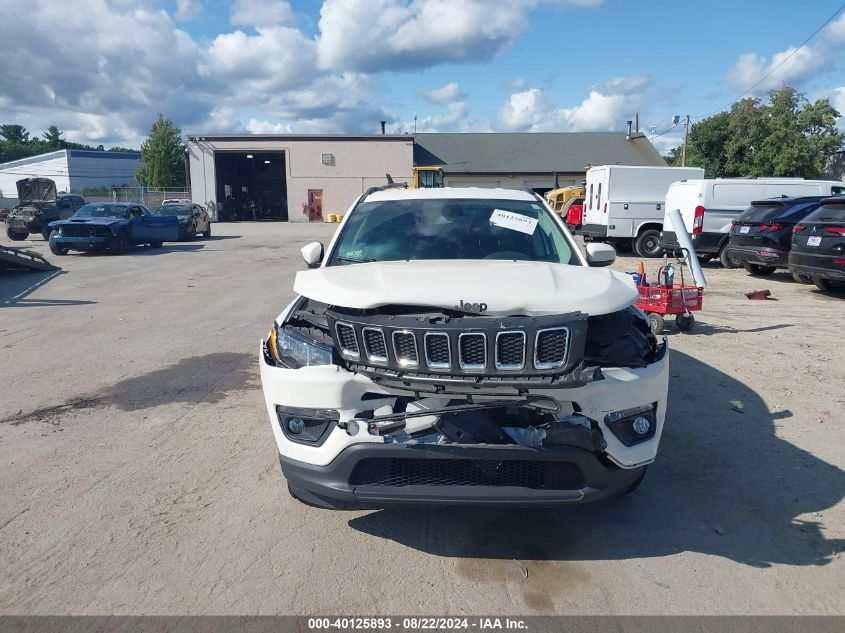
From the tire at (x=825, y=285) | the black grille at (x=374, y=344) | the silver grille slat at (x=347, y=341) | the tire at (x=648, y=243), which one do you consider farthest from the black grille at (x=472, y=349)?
the tire at (x=648, y=243)

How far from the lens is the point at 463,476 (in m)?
2.99

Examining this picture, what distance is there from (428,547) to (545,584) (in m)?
0.64

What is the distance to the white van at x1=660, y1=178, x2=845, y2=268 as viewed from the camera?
1520 centimetres

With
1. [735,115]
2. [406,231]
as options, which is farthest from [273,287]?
[735,115]

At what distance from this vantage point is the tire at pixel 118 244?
62.1 ft

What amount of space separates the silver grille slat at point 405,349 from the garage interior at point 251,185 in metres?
49.4

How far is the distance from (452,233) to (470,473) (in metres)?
2.14

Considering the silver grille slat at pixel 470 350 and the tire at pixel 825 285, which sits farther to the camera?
the tire at pixel 825 285

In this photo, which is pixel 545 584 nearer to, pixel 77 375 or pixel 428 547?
pixel 428 547

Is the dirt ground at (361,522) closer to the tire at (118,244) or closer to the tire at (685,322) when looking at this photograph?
the tire at (685,322)

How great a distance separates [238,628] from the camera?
2707 mm

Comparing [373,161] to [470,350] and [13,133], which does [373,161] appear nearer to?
[470,350]

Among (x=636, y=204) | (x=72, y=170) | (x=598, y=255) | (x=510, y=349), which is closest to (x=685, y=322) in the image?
(x=598, y=255)

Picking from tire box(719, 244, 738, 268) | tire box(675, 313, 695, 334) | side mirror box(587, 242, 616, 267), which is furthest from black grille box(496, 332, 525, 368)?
tire box(719, 244, 738, 268)
